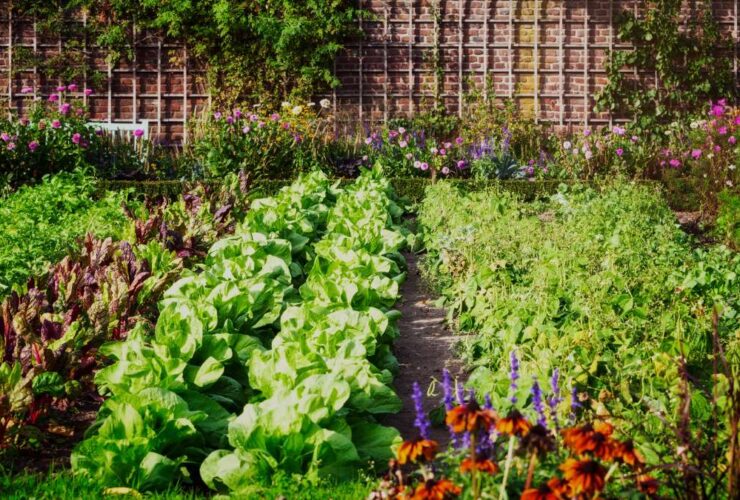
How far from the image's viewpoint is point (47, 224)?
6.57 m

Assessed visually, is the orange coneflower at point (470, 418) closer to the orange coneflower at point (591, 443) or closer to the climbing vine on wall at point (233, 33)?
the orange coneflower at point (591, 443)

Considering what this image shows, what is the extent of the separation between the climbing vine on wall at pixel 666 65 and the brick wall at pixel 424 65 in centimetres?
26

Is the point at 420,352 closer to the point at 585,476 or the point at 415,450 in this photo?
the point at 415,450

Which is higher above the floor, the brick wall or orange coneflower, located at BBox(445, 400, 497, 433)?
the brick wall

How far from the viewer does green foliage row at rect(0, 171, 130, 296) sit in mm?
5102

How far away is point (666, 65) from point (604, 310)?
32.5ft

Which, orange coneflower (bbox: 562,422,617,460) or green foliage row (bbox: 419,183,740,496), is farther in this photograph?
green foliage row (bbox: 419,183,740,496)

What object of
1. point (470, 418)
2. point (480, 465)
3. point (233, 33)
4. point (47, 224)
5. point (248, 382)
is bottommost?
point (248, 382)

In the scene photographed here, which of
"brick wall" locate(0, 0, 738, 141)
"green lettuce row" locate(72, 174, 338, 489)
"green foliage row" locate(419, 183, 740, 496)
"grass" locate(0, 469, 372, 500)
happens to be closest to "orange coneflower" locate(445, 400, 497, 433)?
"green foliage row" locate(419, 183, 740, 496)

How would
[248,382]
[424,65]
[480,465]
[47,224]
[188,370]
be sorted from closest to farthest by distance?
[480,465] < [188,370] < [248,382] < [47,224] < [424,65]

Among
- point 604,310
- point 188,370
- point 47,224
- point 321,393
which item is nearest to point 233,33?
point 47,224

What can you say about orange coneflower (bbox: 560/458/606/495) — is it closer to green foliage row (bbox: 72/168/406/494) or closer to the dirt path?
green foliage row (bbox: 72/168/406/494)

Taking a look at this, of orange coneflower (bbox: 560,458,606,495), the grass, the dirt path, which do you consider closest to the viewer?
orange coneflower (bbox: 560,458,606,495)

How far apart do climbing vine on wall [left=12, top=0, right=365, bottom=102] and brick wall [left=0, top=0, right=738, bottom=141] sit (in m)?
0.20
